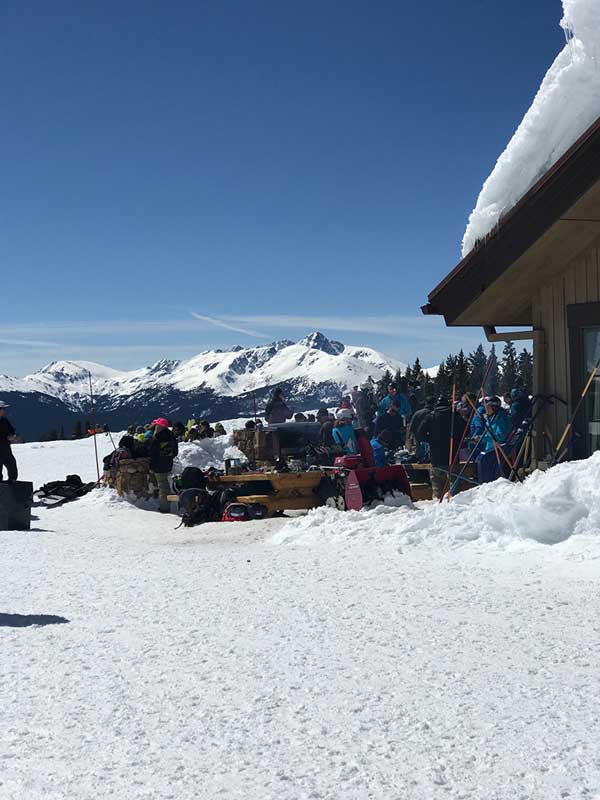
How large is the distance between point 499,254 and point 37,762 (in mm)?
7695

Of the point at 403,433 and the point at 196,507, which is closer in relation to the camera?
the point at 196,507

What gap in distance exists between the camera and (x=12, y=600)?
19.7ft

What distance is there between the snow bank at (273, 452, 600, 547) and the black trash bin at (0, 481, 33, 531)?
4.50m

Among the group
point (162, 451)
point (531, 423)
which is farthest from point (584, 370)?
point (162, 451)

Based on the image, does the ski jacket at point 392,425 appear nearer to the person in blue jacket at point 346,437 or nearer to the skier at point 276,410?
the person in blue jacket at point 346,437

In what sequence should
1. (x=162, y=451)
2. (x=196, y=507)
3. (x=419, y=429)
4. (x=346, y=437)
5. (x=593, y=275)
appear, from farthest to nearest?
(x=162, y=451) < (x=346, y=437) < (x=419, y=429) < (x=196, y=507) < (x=593, y=275)

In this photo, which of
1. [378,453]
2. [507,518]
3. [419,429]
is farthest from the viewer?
[378,453]

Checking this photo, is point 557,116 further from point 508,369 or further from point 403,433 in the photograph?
point 508,369

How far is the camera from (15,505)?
37.1 feet

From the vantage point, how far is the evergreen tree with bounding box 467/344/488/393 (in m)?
32.0

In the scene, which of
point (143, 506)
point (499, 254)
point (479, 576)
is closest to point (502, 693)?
point (479, 576)

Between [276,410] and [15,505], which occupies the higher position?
[276,410]

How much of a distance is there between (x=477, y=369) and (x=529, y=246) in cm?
3204

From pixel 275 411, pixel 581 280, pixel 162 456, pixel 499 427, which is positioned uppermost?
pixel 581 280
